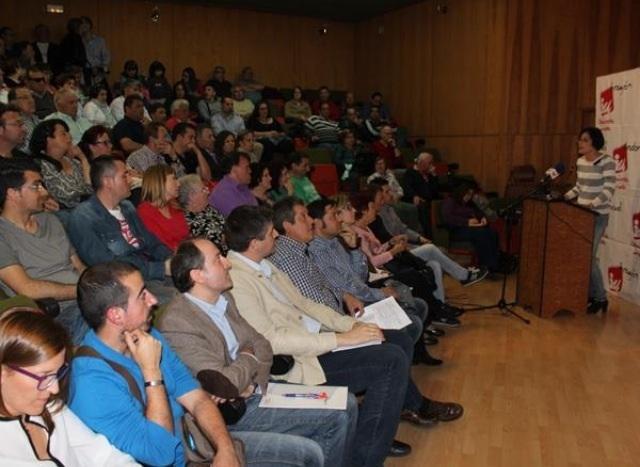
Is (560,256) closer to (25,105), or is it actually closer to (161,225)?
(161,225)

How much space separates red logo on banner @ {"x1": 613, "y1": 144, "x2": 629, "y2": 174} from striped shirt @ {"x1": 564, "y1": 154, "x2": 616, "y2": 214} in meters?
0.37

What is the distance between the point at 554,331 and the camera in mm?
4715

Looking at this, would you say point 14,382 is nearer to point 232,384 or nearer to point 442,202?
point 232,384

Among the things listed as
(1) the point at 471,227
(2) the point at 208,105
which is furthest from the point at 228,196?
(2) the point at 208,105

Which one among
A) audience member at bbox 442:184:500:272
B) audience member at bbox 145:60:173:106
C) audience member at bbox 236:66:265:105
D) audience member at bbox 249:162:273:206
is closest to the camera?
audience member at bbox 249:162:273:206

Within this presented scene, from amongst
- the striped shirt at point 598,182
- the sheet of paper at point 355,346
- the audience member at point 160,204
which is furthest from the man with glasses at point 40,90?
the striped shirt at point 598,182

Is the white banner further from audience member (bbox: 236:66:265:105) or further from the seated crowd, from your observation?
audience member (bbox: 236:66:265:105)

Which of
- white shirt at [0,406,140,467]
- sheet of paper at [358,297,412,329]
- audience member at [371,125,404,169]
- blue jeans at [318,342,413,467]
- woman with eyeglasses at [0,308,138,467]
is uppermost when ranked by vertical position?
audience member at [371,125,404,169]

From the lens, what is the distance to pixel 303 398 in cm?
224

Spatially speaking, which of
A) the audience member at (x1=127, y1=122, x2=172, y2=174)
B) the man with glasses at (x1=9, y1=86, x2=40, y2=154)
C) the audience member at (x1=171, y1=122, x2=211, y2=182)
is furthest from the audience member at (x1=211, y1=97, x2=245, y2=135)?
the man with glasses at (x1=9, y1=86, x2=40, y2=154)

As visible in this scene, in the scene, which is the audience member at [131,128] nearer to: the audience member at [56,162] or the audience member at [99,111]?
the audience member at [99,111]

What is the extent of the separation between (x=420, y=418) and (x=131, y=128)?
12.9 feet

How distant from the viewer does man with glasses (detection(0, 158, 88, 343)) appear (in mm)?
2561

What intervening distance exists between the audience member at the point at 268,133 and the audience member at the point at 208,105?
19.4 inches
